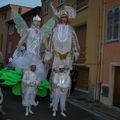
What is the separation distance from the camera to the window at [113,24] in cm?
1514

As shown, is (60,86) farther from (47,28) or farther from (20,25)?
(20,25)

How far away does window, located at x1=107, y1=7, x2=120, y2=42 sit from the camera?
596 inches

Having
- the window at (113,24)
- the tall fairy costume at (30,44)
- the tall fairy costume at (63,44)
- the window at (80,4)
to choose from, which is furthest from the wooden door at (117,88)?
the window at (80,4)

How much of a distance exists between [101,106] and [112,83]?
109 centimetres

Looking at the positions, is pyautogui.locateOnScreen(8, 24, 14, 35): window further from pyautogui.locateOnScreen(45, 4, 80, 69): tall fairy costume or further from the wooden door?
pyautogui.locateOnScreen(45, 4, 80, 69): tall fairy costume

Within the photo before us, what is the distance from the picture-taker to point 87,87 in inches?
731

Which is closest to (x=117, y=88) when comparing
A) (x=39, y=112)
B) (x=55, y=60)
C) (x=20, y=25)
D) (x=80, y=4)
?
(x=39, y=112)

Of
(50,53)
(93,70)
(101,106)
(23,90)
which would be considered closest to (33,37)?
(50,53)

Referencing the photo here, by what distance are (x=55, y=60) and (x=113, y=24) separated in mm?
5193

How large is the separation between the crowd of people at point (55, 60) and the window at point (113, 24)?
4380 mm

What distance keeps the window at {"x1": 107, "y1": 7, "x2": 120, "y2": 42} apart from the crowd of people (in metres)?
4.38

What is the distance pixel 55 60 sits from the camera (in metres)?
10.9

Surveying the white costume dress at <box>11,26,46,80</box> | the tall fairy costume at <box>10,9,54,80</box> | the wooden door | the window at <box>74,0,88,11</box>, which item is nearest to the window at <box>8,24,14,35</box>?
the window at <box>74,0,88,11</box>

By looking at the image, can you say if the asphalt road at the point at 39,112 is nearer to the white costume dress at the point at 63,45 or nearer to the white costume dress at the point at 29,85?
the white costume dress at the point at 29,85
